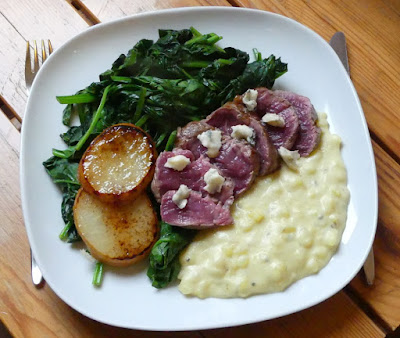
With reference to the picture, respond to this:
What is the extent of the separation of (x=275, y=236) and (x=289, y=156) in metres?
0.40

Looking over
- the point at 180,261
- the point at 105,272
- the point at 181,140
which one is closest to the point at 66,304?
the point at 105,272

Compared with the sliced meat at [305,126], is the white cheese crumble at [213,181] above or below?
below

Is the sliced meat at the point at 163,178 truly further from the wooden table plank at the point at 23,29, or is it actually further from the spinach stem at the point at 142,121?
the wooden table plank at the point at 23,29

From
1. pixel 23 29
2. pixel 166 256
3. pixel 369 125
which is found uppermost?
pixel 369 125

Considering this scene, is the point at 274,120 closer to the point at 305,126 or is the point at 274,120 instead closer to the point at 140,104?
the point at 305,126

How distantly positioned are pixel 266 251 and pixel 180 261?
40 centimetres

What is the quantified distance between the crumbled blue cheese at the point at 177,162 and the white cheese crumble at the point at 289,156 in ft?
1.55

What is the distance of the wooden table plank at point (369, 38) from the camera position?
9.12 ft

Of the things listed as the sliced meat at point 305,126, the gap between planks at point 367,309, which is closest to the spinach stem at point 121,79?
the sliced meat at point 305,126

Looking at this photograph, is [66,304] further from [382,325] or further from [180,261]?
[382,325]

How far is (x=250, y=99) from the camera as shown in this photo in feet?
8.21

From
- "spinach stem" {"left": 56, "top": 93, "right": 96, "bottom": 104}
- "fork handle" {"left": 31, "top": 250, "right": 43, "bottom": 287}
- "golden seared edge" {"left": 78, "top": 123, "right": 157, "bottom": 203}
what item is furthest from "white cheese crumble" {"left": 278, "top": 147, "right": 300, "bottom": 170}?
"fork handle" {"left": 31, "top": 250, "right": 43, "bottom": 287}

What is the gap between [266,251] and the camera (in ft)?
7.51

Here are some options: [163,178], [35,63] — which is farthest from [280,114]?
[35,63]
